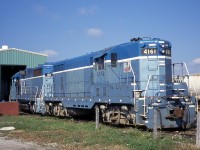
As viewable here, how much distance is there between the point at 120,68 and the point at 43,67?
379 inches

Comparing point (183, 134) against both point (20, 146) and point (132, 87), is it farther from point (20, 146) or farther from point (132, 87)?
point (20, 146)

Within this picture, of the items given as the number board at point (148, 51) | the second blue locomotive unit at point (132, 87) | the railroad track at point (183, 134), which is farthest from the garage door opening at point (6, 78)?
the railroad track at point (183, 134)

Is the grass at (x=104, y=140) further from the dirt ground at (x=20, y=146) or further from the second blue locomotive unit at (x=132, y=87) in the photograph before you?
the second blue locomotive unit at (x=132, y=87)

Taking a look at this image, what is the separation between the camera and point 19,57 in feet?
119

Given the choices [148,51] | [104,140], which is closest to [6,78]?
[148,51]

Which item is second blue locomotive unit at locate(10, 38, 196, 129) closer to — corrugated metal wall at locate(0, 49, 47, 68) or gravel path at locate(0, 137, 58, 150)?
gravel path at locate(0, 137, 58, 150)

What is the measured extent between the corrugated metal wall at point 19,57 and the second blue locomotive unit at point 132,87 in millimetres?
17683

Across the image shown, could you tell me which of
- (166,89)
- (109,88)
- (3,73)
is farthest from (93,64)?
(3,73)

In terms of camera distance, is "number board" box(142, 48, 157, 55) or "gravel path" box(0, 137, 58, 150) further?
"number board" box(142, 48, 157, 55)

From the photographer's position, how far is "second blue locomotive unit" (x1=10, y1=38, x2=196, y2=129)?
13164mm

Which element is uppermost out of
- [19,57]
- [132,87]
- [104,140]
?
[19,57]

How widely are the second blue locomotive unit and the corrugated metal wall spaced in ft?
58.0

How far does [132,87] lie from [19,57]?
2478 cm

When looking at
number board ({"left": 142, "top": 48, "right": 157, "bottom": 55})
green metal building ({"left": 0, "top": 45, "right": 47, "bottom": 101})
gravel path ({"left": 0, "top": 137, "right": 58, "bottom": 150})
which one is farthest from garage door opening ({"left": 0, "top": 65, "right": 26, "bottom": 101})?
gravel path ({"left": 0, "top": 137, "right": 58, "bottom": 150})
